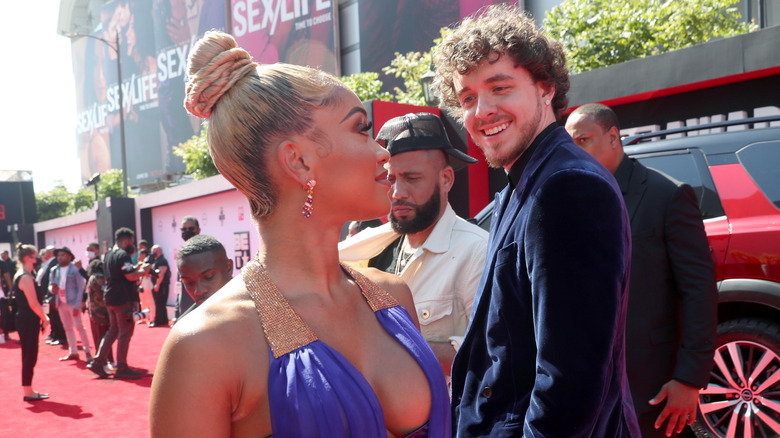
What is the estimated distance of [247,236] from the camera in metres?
15.1

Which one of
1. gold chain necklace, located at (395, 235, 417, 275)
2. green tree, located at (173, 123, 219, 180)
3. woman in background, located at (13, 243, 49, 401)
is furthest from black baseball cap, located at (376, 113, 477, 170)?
green tree, located at (173, 123, 219, 180)

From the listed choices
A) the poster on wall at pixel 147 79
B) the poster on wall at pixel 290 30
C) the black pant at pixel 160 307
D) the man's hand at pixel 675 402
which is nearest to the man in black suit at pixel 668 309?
the man's hand at pixel 675 402

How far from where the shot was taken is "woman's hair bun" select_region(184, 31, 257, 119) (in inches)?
59.1

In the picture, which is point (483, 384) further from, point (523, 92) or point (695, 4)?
point (695, 4)

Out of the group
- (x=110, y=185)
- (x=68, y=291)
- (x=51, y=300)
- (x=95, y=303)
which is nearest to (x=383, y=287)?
(x=95, y=303)

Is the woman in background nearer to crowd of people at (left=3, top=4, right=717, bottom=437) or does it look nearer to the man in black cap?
the man in black cap

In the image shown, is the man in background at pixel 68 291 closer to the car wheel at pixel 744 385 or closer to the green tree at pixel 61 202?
the car wheel at pixel 744 385

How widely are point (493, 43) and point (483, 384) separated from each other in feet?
3.29

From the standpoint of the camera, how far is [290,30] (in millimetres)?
31984

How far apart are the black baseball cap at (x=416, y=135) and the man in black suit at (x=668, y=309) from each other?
90cm

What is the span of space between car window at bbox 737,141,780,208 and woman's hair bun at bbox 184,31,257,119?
3.79 meters

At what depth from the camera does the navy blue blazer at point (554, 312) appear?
4.82 feet

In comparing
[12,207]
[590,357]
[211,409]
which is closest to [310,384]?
[211,409]

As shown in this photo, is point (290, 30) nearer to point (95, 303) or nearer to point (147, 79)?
point (147, 79)
